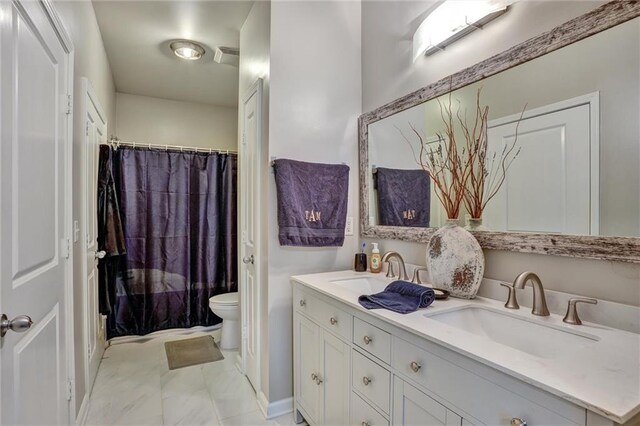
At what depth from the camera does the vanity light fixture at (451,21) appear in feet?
4.44

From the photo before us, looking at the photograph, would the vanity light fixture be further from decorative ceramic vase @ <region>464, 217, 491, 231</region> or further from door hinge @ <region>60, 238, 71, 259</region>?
door hinge @ <region>60, 238, 71, 259</region>

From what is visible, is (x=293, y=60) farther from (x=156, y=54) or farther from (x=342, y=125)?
(x=156, y=54)

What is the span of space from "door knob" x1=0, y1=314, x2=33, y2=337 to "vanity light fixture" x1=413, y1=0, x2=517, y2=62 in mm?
1941

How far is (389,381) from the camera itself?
44.3 inches

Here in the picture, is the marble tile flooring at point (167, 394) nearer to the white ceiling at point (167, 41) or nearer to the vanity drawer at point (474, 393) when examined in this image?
the vanity drawer at point (474, 393)

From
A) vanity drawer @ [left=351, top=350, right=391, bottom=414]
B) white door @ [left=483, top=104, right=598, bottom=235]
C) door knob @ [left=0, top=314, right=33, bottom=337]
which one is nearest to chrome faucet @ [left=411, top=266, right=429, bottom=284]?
white door @ [left=483, top=104, right=598, bottom=235]

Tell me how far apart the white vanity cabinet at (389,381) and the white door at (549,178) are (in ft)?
2.09

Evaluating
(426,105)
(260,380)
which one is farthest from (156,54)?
(260,380)

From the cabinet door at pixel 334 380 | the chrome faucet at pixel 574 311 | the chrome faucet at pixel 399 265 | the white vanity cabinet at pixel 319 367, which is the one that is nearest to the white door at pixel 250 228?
the white vanity cabinet at pixel 319 367

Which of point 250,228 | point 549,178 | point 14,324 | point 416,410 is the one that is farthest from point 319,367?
point 549,178

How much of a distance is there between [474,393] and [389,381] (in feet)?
1.15

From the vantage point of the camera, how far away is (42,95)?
4.17ft

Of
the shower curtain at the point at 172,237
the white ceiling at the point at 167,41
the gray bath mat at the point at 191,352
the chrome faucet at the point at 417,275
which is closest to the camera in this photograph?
Answer: the chrome faucet at the point at 417,275

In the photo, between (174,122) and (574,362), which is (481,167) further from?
(174,122)
